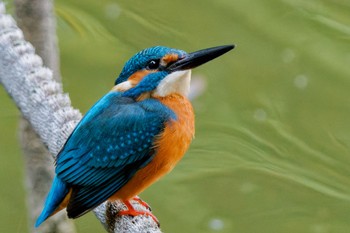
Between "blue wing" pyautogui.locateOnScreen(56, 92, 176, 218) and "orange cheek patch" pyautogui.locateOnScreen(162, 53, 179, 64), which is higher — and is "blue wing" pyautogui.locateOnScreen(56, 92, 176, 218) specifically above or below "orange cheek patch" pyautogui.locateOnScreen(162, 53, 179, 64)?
below

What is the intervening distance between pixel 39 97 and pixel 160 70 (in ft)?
1.22

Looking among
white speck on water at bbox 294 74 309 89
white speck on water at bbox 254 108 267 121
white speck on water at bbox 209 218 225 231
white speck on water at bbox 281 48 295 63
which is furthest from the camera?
white speck on water at bbox 281 48 295 63

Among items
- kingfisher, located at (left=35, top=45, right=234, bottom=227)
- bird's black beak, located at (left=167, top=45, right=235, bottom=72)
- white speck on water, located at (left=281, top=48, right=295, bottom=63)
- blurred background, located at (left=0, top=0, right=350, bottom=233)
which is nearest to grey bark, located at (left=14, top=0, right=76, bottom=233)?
kingfisher, located at (left=35, top=45, right=234, bottom=227)

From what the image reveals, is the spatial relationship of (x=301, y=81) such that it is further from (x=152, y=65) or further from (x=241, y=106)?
(x=152, y=65)

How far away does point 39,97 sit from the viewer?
2.84 m

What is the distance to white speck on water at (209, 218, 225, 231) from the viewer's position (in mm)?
4398

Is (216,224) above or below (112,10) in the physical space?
below

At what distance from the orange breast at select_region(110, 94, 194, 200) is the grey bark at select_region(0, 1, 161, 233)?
0.09 metres

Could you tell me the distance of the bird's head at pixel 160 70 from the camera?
2.74m

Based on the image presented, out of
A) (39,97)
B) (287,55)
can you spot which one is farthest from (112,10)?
(39,97)

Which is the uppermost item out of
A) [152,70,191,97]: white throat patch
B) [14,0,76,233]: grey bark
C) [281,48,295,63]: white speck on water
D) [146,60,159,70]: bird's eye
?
[146,60,159,70]: bird's eye

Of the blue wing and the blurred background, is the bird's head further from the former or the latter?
the blurred background

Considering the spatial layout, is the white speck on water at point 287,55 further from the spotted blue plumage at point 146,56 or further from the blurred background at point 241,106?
the spotted blue plumage at point 146,56

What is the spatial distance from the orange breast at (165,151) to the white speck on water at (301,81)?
2302 mm
